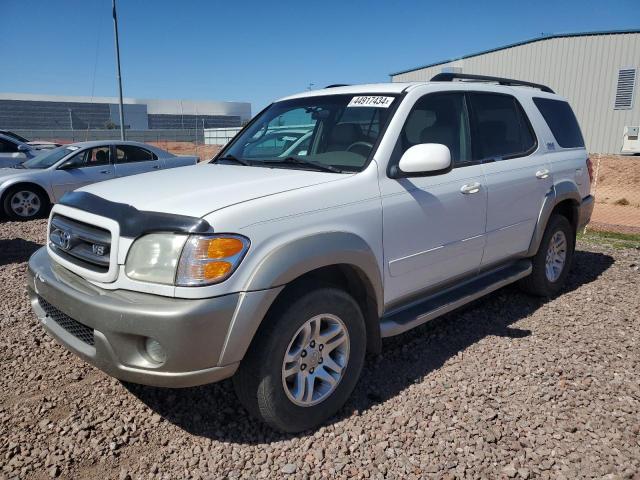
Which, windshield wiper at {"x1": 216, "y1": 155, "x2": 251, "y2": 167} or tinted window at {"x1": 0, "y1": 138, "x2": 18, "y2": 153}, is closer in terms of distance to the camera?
windshield wiper at {"x1": 216, "y1": 155, "x2": 251, "y2": 167}

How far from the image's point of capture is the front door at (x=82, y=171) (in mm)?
9609

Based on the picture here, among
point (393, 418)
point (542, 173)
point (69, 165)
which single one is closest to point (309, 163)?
point (393, 418)

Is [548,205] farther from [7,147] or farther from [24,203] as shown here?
[7,147]

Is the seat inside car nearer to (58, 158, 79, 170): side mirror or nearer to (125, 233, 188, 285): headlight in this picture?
(125, 233, 188, 285): headlight

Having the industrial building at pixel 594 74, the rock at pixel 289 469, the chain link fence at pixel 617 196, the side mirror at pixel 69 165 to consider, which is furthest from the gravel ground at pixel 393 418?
the industrial building at pixel 594 74

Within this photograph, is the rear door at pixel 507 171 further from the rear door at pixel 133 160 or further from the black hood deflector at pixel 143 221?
the rear door at pixel 133 160

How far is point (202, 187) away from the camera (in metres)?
2.86

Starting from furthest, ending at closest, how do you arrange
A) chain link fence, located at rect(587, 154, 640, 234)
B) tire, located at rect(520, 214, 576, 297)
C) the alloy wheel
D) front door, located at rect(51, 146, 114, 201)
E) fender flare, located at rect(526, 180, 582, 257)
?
chain link fence, located at rect(587, 154, 640, 234)
front door, located at rect(51, 146, 114, 201)
tire, located at rect(520, 214, 576, 297)
fender flare, located at rect(526, 180, 582, 257)
the alloy wheel

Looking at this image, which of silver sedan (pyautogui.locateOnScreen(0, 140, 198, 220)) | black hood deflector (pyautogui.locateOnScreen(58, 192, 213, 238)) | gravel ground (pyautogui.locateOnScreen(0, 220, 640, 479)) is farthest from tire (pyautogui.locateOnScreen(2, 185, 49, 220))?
black hood deflector (pyautogui.locateOnScreen(58, 192, 213, 238))

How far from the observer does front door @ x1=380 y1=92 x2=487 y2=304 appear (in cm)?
317

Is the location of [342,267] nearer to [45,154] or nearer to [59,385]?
[59,385]

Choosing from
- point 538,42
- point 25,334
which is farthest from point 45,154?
point 538,42

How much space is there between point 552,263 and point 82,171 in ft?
28.1

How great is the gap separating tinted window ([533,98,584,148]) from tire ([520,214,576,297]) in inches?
30.6
